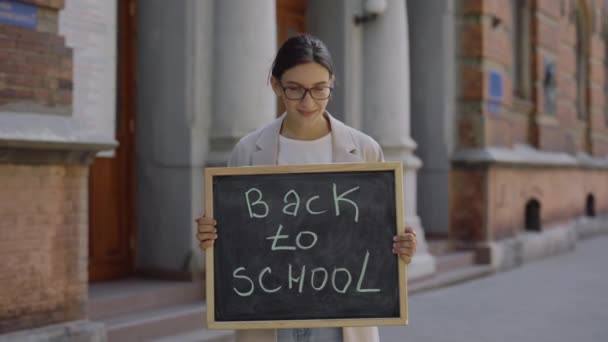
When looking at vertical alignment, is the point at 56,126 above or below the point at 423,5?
Answer: below

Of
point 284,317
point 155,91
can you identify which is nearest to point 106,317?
point 155,91

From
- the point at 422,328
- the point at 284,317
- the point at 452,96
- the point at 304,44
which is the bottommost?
the point at 422,328

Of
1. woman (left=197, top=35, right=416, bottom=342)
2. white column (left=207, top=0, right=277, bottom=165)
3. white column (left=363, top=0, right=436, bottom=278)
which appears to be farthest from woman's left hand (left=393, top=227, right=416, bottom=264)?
white column (left=363, top=0, right=436, bottom=278)

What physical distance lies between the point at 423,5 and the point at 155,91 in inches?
203

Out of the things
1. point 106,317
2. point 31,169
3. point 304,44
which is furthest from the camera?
point 106,317

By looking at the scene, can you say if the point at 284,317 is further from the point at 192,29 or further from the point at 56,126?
the point at 192,29

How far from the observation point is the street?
6.57m

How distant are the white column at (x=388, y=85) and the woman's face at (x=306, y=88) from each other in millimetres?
6214

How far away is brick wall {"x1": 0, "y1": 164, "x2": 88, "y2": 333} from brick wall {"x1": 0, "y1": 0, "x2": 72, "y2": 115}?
1.35ft

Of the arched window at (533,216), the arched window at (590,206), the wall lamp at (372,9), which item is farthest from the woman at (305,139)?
the arched window at (590,206)

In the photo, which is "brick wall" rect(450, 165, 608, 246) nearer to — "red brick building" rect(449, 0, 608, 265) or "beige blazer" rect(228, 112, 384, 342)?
"red brick building" rect(449, 0, 608, 265)

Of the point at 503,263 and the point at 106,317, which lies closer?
the point at 106,317

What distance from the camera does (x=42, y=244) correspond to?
16.0 feet

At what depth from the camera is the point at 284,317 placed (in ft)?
9.50
